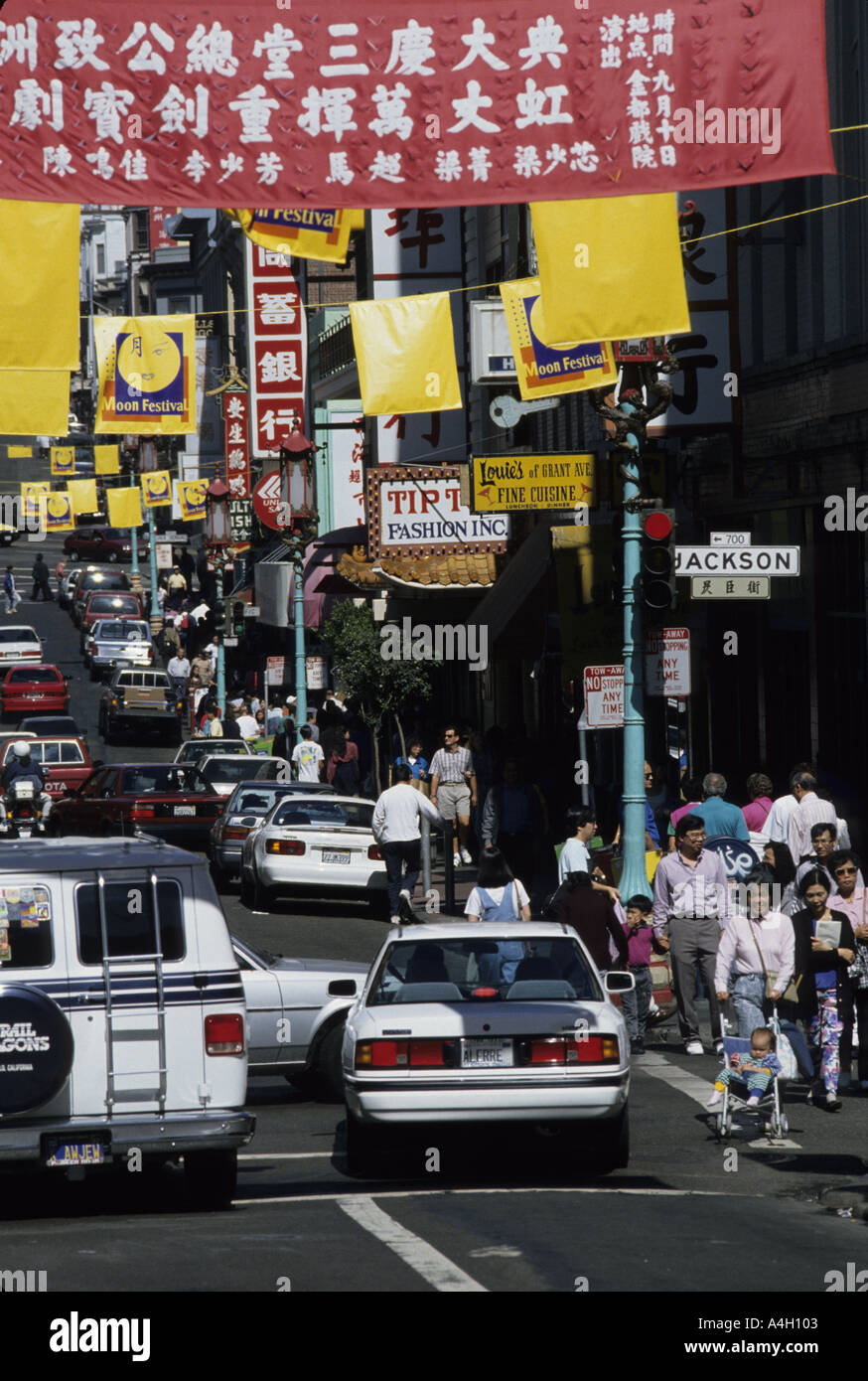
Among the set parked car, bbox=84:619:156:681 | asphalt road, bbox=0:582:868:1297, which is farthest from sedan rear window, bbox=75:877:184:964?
parked car, bbox=84:619:156:681

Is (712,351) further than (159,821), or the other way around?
(159,821)

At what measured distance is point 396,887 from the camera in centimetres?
2448

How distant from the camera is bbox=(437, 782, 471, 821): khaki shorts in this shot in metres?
27.4

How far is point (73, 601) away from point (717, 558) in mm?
66922

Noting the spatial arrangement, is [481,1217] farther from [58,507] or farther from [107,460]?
[58,507]

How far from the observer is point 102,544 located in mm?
98562

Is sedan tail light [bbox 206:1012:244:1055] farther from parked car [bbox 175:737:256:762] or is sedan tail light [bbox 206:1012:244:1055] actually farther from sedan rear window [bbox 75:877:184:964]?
parked car [bbox 175:737:256:762]

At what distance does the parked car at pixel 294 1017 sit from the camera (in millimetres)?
14328

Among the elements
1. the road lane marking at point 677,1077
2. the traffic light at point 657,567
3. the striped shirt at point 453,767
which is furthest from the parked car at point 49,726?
the road lane marking at point 677,1077

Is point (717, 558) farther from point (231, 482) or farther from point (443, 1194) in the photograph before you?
point (231, 482)

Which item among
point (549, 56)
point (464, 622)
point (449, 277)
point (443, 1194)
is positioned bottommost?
point (443, 1194)

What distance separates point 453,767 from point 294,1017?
13.1 m

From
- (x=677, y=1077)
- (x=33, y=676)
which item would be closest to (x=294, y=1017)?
(x=677, y=1077)

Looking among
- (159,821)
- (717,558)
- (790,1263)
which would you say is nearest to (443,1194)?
(790,1263)
